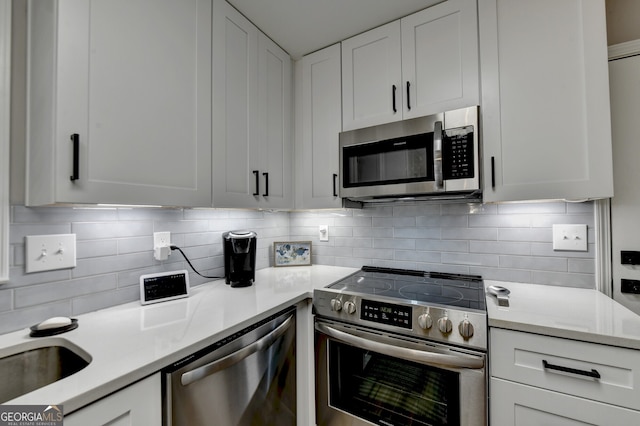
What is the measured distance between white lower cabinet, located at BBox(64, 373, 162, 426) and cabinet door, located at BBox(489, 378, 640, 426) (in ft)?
3.74

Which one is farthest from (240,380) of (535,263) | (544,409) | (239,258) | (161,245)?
(535,263)

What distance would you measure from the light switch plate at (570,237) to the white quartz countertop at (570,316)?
21 cm

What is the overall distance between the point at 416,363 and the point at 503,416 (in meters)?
0.33

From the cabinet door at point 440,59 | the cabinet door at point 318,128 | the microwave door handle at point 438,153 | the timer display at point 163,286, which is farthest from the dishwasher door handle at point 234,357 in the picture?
the cabinet door at point 440,59

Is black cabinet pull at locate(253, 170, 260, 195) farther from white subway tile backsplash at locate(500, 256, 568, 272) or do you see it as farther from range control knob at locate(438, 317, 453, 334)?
white subway tile backsplash at locate(500, 256, 568, 272)

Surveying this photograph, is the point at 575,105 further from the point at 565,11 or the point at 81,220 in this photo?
the point at 81,220

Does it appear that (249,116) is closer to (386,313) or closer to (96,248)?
(96,248)

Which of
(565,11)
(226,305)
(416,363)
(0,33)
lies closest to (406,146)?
(565,11)

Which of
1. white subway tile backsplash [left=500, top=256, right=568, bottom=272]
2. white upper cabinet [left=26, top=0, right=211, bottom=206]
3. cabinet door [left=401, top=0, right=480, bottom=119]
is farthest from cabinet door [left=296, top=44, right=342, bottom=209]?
white subway tile backsplash [left=500, top=256, right=568, bottom=272]

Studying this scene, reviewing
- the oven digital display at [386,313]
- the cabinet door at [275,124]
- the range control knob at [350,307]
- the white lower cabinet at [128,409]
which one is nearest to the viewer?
the white lower cabinet at [128,409]

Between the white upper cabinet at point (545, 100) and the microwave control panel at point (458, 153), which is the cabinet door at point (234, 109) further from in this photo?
the white upper cabinet at point (545, 100)

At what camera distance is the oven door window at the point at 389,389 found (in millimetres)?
1136

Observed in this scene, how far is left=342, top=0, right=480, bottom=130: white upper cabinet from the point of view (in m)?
1.37

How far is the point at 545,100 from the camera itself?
1.20 metres
